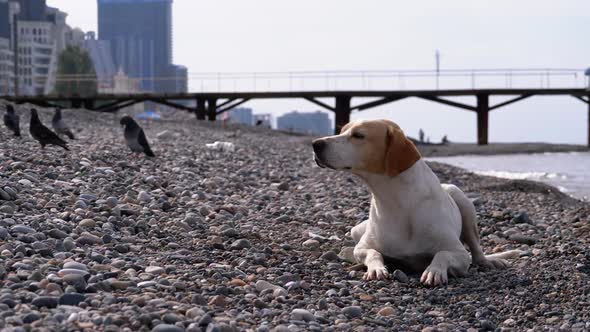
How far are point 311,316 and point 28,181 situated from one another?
12.3 ft

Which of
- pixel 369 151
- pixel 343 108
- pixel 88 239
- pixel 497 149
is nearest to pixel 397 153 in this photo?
pixel 369 151

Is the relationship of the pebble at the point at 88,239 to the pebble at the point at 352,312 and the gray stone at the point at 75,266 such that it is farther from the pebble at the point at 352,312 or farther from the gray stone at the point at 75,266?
the pebble at the point at 352,312

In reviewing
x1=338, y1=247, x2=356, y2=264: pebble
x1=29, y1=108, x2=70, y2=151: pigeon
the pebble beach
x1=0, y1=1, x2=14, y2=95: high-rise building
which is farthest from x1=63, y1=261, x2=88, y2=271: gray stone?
x1=0, y1=1, x2=14, y2=95: high-rise building

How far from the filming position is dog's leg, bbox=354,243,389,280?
16.4 ft

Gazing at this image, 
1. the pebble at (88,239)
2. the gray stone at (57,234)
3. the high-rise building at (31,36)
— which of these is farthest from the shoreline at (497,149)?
the high-rise building at (31,36)

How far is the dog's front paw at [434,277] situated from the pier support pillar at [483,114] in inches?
1415

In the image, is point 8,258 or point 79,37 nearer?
point 8,258

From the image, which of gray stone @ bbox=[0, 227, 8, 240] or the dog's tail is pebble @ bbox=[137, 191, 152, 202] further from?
the dog's tail

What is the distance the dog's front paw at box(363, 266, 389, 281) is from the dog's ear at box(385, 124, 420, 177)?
1.82 ft

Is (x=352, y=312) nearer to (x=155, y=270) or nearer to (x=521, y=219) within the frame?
(x=155, y=270)

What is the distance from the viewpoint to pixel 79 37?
500 feet

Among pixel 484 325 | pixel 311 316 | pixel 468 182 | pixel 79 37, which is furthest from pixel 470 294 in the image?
pixel 79 37

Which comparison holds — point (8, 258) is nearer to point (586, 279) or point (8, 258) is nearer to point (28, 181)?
point (28, 181)

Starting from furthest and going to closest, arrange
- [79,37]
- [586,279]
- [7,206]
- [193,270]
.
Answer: [79,37] < [7,206] < [586,279] < [193,270]
